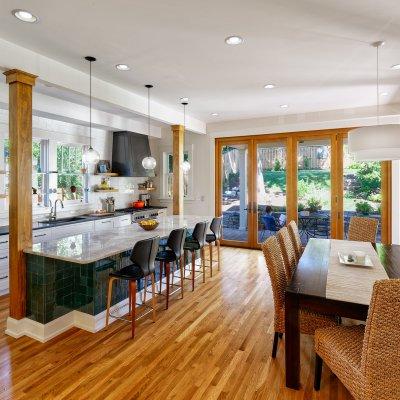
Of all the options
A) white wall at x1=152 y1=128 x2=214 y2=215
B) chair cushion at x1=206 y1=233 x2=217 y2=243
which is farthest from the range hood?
chair cushion at x1=206 y1=233 x2=217 y2=243

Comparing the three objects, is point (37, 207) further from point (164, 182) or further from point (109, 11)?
point (109, 11)

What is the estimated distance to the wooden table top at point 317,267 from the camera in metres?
2.11

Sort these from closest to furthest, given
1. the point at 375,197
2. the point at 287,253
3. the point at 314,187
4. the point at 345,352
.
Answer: the point at 345,352 → the point at 287,253 → the point at 375,197 → the point at 314,187

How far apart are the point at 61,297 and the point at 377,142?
3.19m

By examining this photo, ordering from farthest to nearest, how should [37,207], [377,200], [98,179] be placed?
[98,179]
[377,200]
[37,207]

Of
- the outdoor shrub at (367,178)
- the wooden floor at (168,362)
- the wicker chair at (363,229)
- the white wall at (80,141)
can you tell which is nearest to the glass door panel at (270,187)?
the outdoor shrub at (367,178)

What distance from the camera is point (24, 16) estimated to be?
2.40 m

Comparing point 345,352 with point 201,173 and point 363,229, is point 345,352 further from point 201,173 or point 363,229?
point 201,173

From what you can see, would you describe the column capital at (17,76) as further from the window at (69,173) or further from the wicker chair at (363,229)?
the wicker chair at (363,229)

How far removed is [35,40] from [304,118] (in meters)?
4.59

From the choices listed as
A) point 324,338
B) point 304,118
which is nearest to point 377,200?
point 304,118

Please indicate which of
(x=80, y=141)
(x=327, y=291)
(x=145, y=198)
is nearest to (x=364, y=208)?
(x=327, y=291)

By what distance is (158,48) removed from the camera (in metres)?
3.02

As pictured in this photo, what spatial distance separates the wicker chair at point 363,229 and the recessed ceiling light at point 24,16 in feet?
14.3
